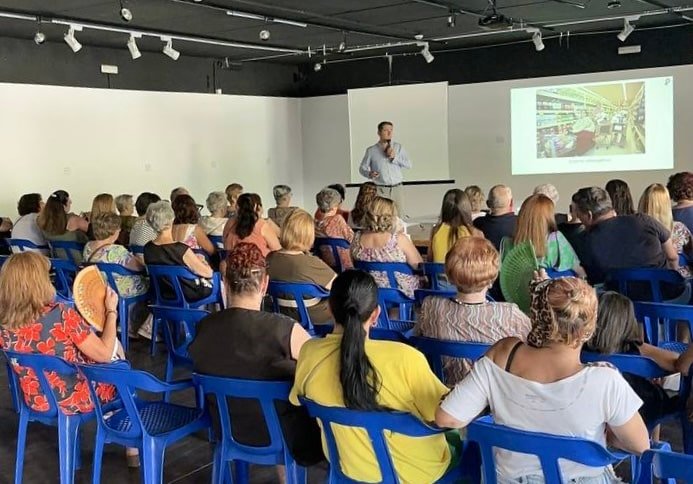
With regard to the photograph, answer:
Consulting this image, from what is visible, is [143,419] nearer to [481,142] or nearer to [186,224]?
[186,224]

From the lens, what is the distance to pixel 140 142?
11.8 m

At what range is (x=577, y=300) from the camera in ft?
6.98

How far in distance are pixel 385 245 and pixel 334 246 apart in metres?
1.16

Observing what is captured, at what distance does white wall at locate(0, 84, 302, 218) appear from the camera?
10.3 meters

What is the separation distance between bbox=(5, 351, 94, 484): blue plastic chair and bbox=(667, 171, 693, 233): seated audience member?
4.17 meters

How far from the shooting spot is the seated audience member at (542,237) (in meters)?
4.52

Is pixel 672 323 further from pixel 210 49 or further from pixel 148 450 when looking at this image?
pixel 210 49

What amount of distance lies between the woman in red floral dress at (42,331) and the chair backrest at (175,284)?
6.36 feet

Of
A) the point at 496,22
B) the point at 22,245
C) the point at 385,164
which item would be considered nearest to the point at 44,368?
the point at 22,245

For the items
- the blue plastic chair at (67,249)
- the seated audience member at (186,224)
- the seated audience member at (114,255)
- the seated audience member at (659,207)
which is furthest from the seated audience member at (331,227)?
the seated audience member at (659,207)

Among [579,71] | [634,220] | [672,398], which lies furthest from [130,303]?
[579,71]

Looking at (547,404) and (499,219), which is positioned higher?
(499,219)

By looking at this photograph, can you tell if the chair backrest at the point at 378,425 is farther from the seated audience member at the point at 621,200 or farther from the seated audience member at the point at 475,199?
the seated audience member at the point at 475,199

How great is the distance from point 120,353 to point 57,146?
7770 millimetres
